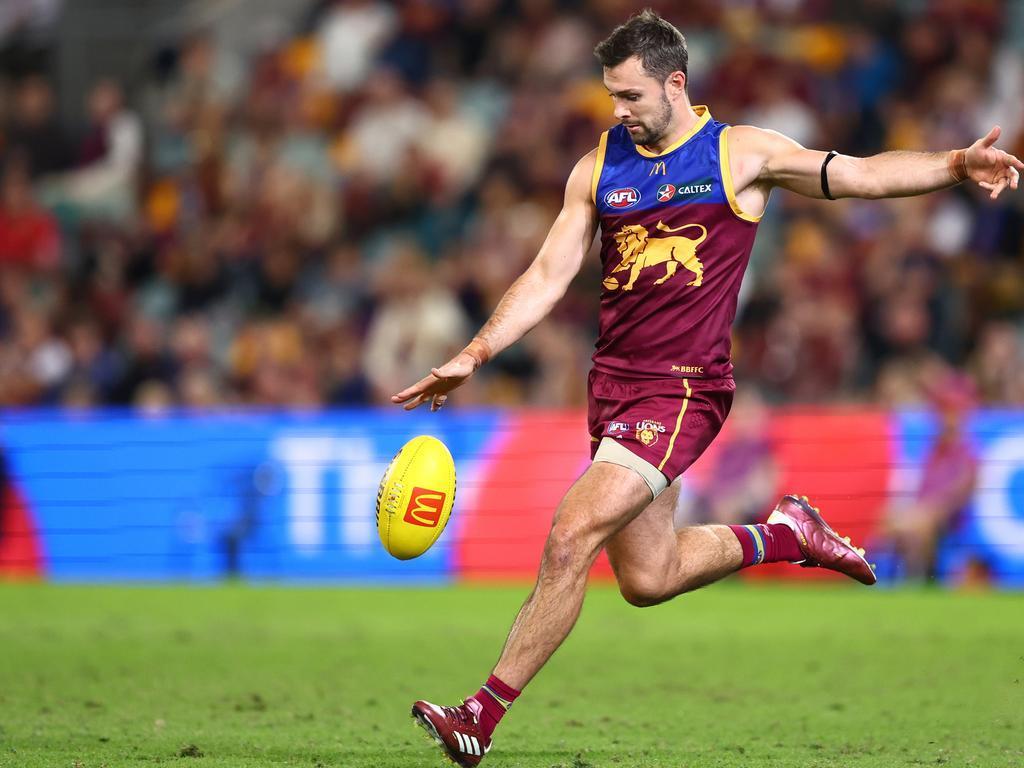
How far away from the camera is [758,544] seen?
25.0 feet

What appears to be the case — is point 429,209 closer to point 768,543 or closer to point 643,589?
point 768,543

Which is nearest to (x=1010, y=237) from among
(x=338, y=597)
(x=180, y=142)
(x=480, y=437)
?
(x=480, y=437)

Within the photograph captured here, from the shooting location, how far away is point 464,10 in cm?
1991

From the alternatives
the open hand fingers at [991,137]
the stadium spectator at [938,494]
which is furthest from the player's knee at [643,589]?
the stadium spectator at [938,494]

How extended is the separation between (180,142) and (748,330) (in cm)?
895

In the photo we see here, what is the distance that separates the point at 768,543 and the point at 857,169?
186 cm

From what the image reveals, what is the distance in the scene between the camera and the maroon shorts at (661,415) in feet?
22.2

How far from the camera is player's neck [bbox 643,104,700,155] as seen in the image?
23.2ft

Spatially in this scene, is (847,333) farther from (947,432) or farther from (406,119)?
(406,119)

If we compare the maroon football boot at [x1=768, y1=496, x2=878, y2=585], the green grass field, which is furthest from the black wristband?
the green grass field

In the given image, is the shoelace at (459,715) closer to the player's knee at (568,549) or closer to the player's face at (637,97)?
the player's knee at (568,549)

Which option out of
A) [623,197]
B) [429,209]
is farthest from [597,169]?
[429,209]

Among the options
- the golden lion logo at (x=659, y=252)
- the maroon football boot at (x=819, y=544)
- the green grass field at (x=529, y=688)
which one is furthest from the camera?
the maroon football boot at (x=819, y=544)

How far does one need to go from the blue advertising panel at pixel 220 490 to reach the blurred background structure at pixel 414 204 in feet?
0.94
